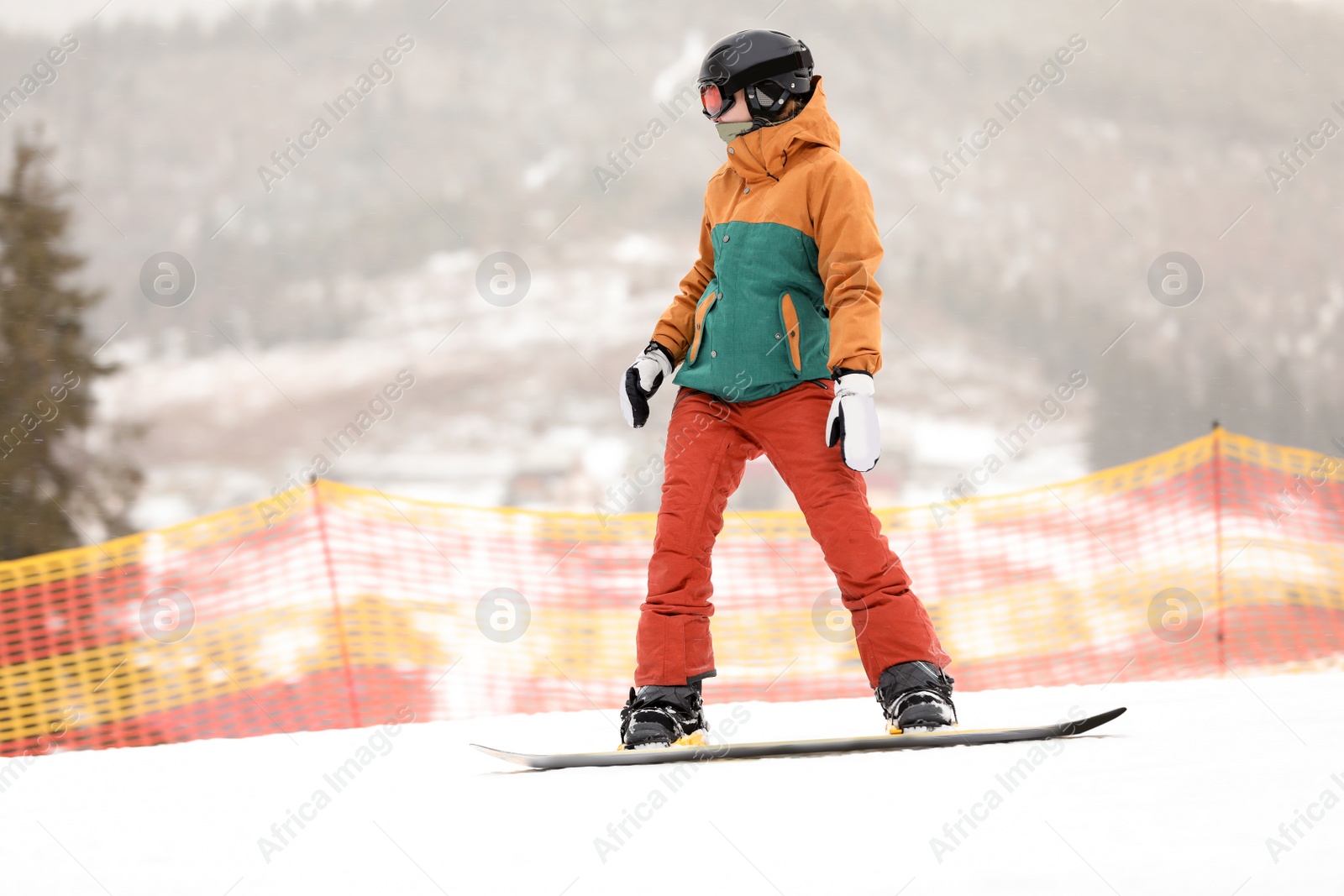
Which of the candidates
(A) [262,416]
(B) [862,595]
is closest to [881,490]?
(A) [262,416]

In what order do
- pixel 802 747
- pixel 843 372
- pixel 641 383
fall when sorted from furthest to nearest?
pixel 641 383, pixel 843 372, pixel 802 747

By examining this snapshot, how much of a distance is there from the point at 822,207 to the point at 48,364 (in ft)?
47.7

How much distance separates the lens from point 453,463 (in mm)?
35062

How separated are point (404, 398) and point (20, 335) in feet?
79.6

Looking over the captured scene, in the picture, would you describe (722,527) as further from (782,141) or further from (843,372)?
(782,141)

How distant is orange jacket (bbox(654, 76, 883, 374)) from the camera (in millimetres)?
2217

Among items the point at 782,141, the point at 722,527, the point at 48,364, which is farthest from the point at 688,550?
the point at 48,364

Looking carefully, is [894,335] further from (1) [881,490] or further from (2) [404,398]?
(2) [404,398]

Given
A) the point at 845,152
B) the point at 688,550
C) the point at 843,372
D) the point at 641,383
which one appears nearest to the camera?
the point at 843,372

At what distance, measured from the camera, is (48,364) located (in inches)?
562

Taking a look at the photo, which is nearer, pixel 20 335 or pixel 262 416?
pixel 20 335

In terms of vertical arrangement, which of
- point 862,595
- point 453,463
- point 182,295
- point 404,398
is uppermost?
point 182,295

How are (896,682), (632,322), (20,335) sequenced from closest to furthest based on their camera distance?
(896,682)
(20,335)
(632,322)

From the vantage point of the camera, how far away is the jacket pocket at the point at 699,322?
2438 mm
